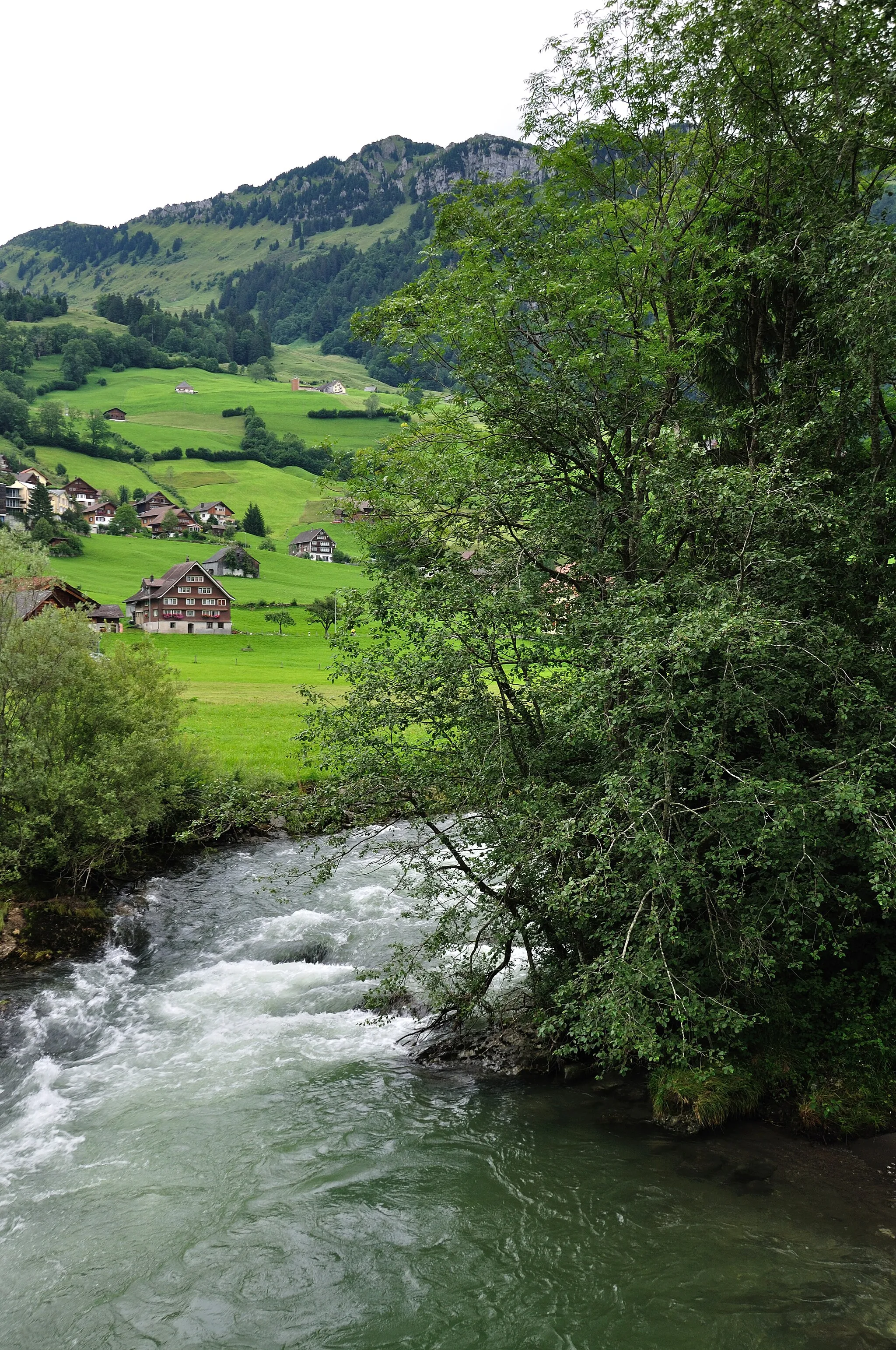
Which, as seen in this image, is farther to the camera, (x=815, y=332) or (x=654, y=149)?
(x=654, y=149)

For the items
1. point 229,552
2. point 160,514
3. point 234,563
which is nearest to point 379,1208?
point 229,552

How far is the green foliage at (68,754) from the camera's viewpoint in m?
20.7

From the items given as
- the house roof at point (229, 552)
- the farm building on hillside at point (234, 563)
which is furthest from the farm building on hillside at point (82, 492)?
the farm building on hillside at point (234, 563)

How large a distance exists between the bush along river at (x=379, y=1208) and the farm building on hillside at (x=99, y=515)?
139646 mm

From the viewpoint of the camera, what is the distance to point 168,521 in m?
140

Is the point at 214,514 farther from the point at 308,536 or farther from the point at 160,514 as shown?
the point at 308,536

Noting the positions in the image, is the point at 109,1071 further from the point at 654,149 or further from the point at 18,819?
the point at 654,149

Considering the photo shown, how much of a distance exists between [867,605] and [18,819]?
19.9 meters

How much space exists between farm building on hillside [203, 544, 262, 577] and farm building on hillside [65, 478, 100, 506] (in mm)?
43256

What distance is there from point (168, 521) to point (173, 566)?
40450 mm

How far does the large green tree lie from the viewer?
10.6 meters

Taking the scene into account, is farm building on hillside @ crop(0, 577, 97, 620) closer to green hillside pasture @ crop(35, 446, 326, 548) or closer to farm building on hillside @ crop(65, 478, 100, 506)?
farm building on hillside @ crop(65, 478, 100, 506)

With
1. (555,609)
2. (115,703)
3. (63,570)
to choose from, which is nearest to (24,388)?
(63,570)

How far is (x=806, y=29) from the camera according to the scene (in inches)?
467
